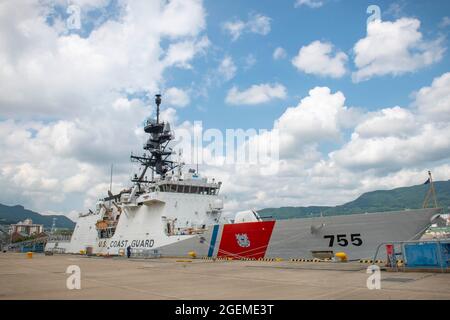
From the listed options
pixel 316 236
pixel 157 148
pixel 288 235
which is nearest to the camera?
pixel 316 236

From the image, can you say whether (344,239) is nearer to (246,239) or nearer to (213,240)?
(246,239)

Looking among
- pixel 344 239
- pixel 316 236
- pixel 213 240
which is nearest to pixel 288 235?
pixel 316 236

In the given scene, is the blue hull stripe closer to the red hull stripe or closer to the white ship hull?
the white ship hull

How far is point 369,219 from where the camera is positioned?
13.2 m

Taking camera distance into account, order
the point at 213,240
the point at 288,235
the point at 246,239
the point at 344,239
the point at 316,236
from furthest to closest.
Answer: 1. the point at 213,240
2. the point at 246,239
3. the point at 288,235
4. the point at 316,236
5. the point at 344,239

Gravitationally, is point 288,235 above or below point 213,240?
above

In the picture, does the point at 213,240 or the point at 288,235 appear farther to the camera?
the point at 213,240

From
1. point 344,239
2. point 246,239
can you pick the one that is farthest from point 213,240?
point 344,239

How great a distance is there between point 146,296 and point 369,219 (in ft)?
32.7

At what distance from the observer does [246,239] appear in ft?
54.0

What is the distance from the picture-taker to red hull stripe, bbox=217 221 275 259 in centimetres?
1590
